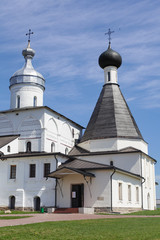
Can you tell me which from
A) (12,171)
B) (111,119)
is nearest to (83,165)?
(12,171)

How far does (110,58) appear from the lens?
3338cm

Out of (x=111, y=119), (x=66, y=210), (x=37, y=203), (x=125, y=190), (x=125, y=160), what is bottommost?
(x=66, y=210)

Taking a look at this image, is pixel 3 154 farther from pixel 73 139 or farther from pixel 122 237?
pixel 122 237

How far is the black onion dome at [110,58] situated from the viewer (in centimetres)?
3341

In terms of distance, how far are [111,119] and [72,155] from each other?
475cm

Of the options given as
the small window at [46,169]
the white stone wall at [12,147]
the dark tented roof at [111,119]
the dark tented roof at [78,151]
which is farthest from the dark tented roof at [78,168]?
the white stone wall at [12,147]

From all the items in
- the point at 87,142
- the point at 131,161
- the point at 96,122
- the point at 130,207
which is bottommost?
the point at 130,207

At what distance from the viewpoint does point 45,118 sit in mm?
28328

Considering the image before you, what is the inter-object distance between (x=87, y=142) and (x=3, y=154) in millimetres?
7213

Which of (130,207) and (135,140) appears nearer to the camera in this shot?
(130,207)

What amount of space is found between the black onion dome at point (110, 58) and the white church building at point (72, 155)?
0.8 inches

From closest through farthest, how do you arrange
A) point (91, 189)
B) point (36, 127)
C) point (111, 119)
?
point (91, 189) → point (36, 127) → point (111, 119)

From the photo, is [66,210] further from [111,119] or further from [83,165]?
[111,119]

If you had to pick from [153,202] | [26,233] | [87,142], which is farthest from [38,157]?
[26,233]
